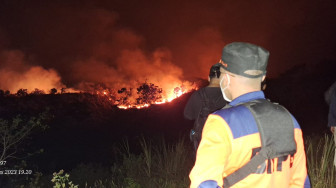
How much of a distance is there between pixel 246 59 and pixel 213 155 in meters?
0.52

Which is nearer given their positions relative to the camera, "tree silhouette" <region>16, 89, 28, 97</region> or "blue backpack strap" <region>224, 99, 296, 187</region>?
"blue backpack strap" <region>224, 99, 296, 187</region>

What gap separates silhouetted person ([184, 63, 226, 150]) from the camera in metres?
3.83

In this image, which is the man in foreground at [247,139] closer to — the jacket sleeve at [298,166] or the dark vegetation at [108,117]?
the jacket sleeve at [298,166]

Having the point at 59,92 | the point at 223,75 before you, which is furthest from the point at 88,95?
the point at 223,75

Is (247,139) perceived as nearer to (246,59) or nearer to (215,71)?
(246,59)

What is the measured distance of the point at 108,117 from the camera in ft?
56.6

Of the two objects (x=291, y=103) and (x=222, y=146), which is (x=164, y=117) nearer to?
(x=291, y=103)

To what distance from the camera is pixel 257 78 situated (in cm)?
183

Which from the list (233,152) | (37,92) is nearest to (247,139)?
(233,152)

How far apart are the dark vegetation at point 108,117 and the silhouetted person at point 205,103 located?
8360 millimetres

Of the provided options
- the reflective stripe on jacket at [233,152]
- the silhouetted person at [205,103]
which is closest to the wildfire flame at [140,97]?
the silhouetted person at [205,103]

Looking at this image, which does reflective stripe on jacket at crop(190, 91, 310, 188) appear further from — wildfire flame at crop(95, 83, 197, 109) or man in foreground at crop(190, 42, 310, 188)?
wildfire flame at crop(95, 83, 197, 109)

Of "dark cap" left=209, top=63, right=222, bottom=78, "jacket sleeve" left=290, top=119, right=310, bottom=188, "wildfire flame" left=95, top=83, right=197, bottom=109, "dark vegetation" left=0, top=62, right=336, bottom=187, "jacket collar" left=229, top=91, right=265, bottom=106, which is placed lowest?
"jacket sleeve" left=290, top=119, right=310, bottom=188

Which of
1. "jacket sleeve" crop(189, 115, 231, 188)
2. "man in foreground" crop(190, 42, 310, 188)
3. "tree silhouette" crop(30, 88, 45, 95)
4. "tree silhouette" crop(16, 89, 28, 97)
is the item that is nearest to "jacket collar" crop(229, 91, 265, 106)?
"man in foreground" crop(190, 42, 310, 188)
